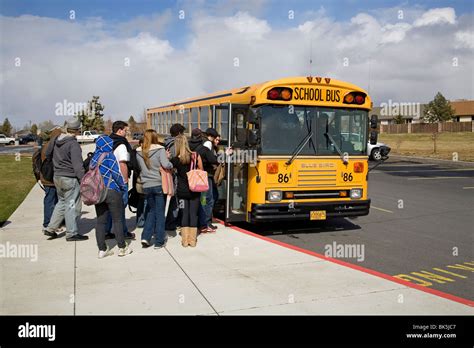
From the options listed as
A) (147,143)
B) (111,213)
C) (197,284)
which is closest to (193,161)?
(147,143)

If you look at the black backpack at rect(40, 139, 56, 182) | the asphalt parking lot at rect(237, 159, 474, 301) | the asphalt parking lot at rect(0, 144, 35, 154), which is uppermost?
the asphalt parking lot at rect(0, 144, 35, 154)

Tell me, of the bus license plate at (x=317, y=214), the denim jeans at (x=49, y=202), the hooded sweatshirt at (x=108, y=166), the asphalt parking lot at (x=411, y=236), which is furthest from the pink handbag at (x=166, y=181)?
the bus license plate at (x=317, y=214)

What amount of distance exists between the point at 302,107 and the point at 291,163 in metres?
1.03

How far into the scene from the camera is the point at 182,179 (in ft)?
23.2

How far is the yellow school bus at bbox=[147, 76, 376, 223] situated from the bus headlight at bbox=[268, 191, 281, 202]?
2cm

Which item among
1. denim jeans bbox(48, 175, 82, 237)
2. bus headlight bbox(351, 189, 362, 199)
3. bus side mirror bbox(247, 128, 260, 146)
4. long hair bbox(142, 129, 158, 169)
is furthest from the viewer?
bus headlight bbox(351, 189, 362, 199)

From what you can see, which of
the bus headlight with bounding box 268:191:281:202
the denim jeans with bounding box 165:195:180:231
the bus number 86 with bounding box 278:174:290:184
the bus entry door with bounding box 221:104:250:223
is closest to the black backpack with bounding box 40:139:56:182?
the denim jeans with bounding box 165:195:180:231

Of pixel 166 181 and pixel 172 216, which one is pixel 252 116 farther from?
pixel 172 216

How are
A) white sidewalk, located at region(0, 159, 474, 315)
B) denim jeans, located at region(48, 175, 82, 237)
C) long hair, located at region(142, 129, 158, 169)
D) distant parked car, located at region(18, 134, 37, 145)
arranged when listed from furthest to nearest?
distant parked car, located at region(18, 134, 37, 145), denim jeans, located at region(48, 175, 82, 237), long hair, located at region(142, 129, 158, 169), white sidewalk, located at region(0, 159, 474, 315)

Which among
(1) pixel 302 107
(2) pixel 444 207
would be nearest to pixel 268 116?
(1) pixel 302 107

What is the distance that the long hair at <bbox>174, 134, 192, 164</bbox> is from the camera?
7.01 metres

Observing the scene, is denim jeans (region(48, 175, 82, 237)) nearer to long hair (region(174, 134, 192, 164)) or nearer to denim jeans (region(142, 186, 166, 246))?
denim jeans (region(142, 186, 166, 246))
